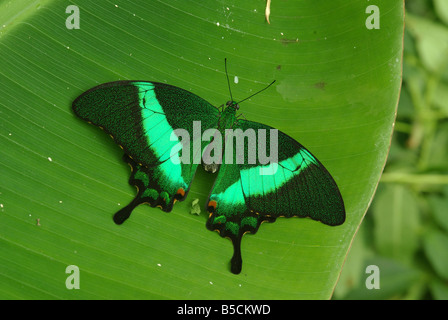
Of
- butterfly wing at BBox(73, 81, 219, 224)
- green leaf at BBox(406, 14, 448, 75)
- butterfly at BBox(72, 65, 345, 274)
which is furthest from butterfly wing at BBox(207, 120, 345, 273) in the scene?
green leaf at BBox(406, 14, 448, 75)

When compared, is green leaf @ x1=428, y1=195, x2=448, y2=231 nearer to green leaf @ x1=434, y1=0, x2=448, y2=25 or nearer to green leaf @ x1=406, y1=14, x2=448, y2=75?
green leaf @ x1=406, y1=14, x2=448, y2=75

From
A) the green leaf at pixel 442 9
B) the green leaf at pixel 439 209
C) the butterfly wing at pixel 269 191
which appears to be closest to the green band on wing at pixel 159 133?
the butterfly wing at pixel 269 191

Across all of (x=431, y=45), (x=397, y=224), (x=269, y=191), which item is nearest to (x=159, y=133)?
(x=269, y=191)

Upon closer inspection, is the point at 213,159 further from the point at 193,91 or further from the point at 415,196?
the point at 415,196

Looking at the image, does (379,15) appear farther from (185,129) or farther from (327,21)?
(185,129)

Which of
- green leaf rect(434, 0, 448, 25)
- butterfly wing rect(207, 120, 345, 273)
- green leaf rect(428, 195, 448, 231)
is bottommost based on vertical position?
butterfly wing rect(207, 120, 345, 273)

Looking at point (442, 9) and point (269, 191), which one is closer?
point (269, 191)

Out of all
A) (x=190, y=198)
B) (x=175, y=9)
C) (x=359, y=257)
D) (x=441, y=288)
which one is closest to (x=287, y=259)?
(x=190, y=198)
